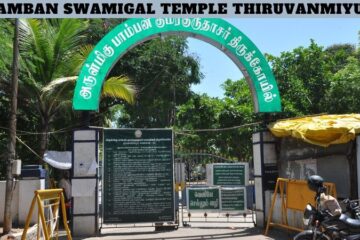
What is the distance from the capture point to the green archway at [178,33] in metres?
12.3

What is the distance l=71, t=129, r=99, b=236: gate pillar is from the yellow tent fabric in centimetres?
464

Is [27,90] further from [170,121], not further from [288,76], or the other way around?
[170,121]

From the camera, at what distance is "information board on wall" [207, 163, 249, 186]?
14328 mm

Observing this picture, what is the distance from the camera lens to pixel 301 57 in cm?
2327

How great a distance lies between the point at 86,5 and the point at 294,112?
591 inches

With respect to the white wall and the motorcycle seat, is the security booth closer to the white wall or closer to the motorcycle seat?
the motorcycle seat

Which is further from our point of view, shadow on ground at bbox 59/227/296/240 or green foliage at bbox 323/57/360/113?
green foliage at bbox 323/57/360/113

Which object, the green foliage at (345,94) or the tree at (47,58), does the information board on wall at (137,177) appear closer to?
the tree at (47,58)

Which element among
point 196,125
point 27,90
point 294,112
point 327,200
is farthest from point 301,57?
point 327,200

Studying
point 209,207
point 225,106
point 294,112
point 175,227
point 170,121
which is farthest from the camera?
point 170,121

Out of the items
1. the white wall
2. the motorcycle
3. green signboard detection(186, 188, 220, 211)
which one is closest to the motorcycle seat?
the motorcycle

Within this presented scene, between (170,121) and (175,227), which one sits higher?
(170,121)

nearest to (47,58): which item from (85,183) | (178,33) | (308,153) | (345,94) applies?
(178,33)

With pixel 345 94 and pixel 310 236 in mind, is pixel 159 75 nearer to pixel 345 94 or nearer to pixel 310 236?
pixel 345 94
